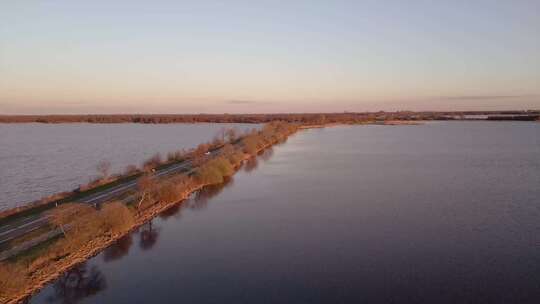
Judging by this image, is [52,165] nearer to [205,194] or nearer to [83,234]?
[205,194]

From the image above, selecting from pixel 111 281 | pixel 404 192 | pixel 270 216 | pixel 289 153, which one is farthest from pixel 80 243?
pixel 289 153

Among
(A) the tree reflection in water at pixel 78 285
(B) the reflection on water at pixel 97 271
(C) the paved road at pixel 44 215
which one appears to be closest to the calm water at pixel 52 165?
(C) the paved road at pixel 44 215

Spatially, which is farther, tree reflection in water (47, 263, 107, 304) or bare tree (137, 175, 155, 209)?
bare tree (137, 175, 155, 209)

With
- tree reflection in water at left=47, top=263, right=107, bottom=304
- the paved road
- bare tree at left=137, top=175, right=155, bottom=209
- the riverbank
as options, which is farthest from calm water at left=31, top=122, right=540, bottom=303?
the paved road

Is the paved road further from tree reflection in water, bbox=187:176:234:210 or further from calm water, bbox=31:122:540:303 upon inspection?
tree reflection in water, bbox=187:176:234:210

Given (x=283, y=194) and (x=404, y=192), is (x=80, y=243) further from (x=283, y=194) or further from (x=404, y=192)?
(x=404, y=192)

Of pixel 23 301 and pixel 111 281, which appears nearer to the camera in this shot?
pixel 23 301
